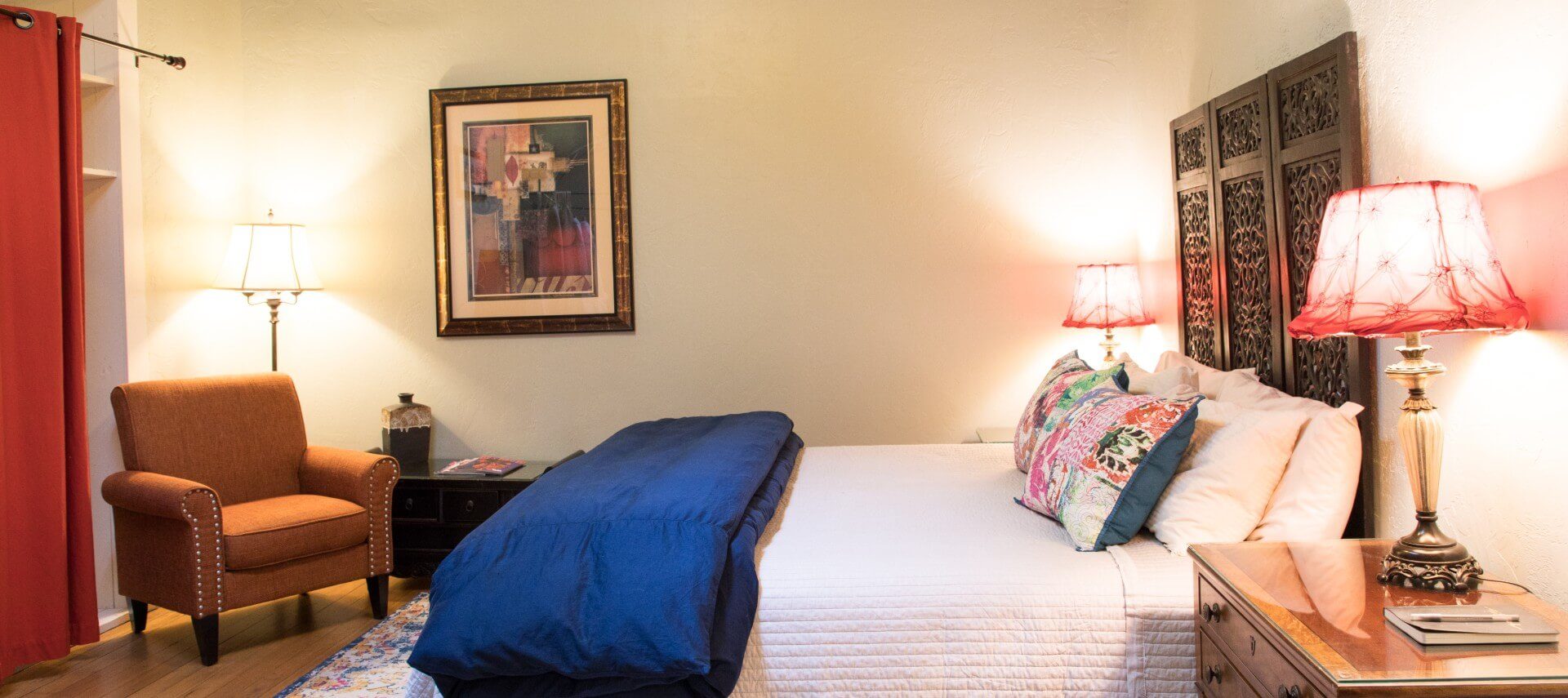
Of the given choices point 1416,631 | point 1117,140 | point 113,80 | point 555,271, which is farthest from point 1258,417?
point 113,80

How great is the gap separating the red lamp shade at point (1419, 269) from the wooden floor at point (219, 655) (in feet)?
9.66

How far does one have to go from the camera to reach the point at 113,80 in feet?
11.5

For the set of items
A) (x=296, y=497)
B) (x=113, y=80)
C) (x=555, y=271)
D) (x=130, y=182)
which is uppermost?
(x=113, y=80)

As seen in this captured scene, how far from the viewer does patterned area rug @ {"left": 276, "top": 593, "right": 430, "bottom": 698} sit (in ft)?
9.35

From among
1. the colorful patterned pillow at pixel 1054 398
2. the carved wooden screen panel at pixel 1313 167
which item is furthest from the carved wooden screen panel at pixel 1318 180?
the colorful patterned pillow at pixel 1054 398

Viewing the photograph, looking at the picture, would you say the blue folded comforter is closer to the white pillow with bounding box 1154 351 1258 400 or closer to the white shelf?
the white pillow with bounding box 1154 351 1258 400

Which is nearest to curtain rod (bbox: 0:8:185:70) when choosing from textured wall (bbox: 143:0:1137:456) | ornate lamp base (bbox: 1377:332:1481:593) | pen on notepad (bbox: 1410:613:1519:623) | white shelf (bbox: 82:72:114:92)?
white shelf (bbox: 82:72:114:92)

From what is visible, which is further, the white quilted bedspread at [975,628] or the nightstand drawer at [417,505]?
the nightstand drawer at [417,505]

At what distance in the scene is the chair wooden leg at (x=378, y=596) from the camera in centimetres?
353

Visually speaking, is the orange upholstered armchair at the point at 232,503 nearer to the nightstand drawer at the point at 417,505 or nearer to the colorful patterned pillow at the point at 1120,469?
the nightstand drawer at the point at 417,505

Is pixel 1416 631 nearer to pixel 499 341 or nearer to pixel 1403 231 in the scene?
pixel 1403 231

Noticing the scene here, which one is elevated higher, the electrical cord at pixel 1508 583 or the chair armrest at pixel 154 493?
the chair armrest at pixel 154 493

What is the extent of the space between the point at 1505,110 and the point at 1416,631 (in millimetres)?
1012

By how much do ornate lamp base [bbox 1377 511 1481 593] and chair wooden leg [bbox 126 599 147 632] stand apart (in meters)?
3.69
